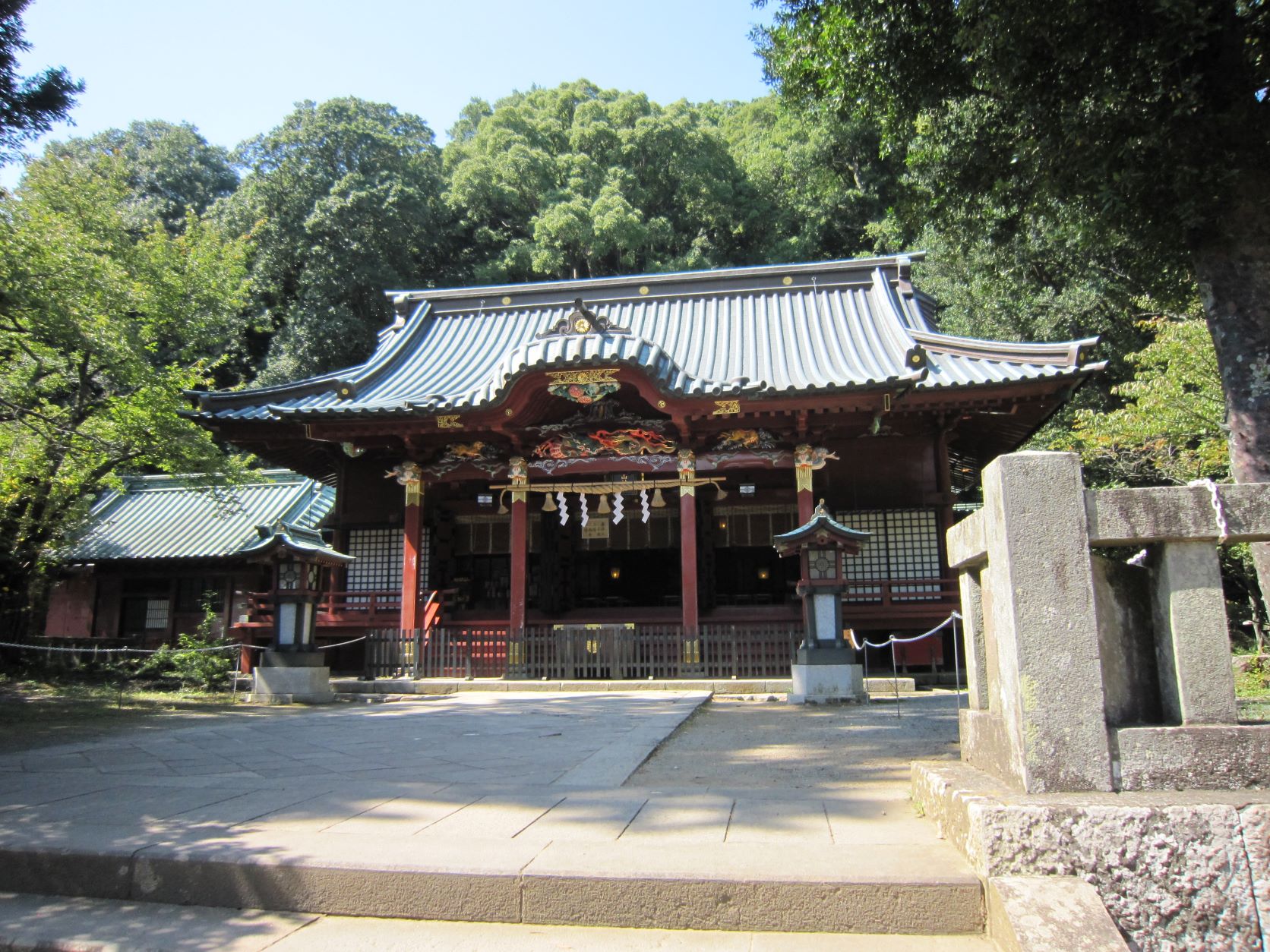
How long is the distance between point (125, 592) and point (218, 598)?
247 centimetres

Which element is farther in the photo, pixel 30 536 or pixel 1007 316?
pixel 1007 316

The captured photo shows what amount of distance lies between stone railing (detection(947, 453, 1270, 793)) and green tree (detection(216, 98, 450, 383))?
29313mm

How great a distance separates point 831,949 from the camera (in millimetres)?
2689

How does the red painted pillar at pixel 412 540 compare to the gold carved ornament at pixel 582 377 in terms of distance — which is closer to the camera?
the gold carved ornament at pixel 582 377

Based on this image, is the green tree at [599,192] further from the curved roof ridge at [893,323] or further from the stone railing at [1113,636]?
the stone railing at [1113,636]

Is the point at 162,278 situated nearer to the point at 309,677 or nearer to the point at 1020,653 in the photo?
the point at 309,677

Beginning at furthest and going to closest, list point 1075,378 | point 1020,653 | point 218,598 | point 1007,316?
point 1007,316, point 218,598, point 1075,378, point 1020,653

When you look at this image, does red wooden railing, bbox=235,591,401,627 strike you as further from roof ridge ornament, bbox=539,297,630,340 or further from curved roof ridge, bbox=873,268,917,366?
curved roof ridge, bbox=873,268,917,366

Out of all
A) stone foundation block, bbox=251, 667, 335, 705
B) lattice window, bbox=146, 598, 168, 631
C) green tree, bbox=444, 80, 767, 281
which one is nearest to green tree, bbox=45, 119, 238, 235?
green tree, bbox=444, 80, 767, 281

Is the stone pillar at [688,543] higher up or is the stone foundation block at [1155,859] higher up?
the stone pillar at [688,543]

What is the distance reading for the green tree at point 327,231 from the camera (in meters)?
30.0

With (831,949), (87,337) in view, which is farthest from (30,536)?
(831,949)

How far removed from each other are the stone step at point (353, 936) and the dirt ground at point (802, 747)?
1826 mm

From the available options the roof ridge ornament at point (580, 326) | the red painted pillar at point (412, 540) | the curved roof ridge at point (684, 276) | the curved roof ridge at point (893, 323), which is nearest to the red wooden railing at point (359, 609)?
the red painted pillar at point (412, 540)
